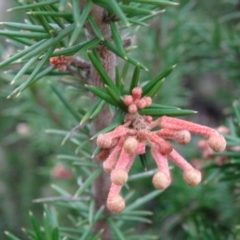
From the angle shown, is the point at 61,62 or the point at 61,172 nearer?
the point at 61,62

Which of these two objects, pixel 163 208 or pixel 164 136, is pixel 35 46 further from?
pixel 163 208

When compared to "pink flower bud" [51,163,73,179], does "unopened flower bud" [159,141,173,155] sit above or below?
above

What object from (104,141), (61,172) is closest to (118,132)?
(104,141)

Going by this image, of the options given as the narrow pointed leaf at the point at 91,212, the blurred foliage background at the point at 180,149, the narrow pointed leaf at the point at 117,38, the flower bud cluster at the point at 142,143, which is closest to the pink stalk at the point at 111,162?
the flower bud cluster at the point at 142,143

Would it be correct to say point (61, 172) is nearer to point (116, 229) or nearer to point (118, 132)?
point (116, 229)

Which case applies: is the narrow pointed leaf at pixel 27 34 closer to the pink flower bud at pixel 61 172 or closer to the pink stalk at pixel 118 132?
the pink stalk at pixel 118 132

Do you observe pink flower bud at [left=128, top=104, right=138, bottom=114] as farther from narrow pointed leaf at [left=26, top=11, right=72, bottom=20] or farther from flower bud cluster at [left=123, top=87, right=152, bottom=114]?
narrow pointed leaf at [left=26, top=11, right=72, bottom=20]

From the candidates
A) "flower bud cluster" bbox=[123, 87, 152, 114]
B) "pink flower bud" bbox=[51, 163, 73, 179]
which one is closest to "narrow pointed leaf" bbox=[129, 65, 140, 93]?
"flower bud cluster" bbox=[123, 87, 152, 114]
